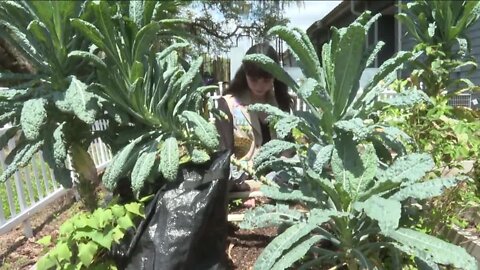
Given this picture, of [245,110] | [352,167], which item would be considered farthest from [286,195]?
[245,110]

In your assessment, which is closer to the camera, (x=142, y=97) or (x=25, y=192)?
(x=142, y=97)

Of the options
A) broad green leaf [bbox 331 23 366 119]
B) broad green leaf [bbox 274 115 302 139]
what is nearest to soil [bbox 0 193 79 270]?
broad green leaf [bbox 274 115 302 139]

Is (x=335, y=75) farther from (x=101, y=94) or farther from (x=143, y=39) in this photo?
(x=101, y=94)

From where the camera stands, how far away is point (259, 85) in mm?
3590

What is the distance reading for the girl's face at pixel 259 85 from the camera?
3555 mm

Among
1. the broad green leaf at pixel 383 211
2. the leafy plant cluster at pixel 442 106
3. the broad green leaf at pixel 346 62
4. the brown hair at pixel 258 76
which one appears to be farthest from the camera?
the brown hair at pixel 258 76

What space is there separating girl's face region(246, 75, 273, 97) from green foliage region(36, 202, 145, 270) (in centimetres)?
159

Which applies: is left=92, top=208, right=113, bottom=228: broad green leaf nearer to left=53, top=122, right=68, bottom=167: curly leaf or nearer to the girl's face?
left=53, top=122, right=68, bottom=167: curly leaf

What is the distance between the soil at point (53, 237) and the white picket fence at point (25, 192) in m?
0.15

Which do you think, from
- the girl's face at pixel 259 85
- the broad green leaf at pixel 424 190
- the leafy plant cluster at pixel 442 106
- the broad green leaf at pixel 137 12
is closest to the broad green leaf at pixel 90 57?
the broad green leaf at pixel 137 12

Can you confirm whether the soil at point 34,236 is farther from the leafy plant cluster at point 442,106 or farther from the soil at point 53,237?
the leafy plant cluster at point 442,106

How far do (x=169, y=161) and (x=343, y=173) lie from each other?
2.99 feet

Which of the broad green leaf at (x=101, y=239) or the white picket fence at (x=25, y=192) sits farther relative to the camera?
the white picket fence at (x=25, y=192)

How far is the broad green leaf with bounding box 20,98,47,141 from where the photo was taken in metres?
2.14
